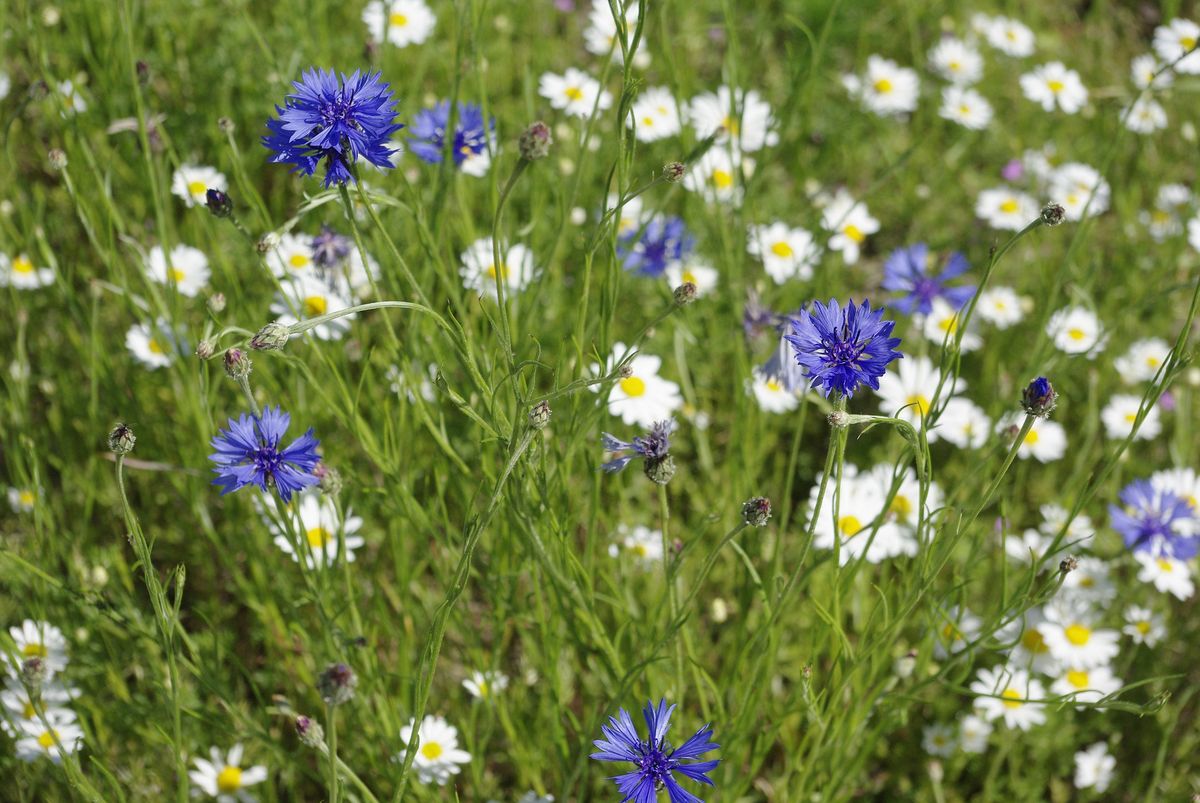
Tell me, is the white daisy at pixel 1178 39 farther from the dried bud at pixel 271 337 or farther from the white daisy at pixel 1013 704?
the dried bud at pixel 271 337

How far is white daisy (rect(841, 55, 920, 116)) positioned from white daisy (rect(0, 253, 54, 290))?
7.53ft

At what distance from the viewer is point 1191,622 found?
240 cm

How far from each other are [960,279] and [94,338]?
7.27 ft

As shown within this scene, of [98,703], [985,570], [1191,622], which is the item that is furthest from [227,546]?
[1191,622]

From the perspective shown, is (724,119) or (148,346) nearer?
(148,346)

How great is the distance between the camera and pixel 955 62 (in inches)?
133

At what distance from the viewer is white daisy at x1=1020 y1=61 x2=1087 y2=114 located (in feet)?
10.5

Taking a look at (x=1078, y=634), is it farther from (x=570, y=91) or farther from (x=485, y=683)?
(x=570, y=91)

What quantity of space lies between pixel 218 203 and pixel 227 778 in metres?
1.00

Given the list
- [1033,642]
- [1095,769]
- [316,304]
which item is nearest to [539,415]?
[316,304]

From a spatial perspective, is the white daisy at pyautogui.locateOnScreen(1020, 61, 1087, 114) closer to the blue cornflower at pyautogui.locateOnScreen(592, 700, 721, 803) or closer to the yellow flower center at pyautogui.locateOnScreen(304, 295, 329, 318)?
the yellow flower center at pyautogui.locateOnScreen(304, 295, 329, 318)

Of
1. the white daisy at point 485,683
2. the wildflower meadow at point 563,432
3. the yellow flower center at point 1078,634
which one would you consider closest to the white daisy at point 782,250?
the wildflower meadow at point 563,432

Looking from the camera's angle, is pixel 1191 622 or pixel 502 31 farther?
pixel 502 31

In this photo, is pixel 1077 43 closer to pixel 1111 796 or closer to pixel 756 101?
pixel 756 101
